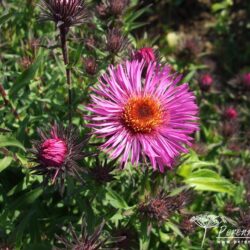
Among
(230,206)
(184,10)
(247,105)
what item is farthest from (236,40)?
(230,206)

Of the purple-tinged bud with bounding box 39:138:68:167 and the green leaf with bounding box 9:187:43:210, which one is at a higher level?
the purple-tinged bud with bounding box 39:138:68:167

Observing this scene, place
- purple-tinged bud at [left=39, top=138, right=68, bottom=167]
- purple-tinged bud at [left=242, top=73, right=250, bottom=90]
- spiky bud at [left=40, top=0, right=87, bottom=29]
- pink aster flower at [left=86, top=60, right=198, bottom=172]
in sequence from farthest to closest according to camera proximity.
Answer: purple-tinged bud at [left=242, top=73, right=250, bottom=90] → pink aster flower at [left=86, top=60, right=198, bottom=172] → spiky bud at [left=40, top=0, right=87, bottom=29] → purple-tinged bud at [left=39, top=138, right=68, bottom=167]

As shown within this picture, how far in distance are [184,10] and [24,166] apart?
3493 mm

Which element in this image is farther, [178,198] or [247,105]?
[247,105]

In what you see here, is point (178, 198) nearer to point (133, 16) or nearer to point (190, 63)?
point (133, 16)

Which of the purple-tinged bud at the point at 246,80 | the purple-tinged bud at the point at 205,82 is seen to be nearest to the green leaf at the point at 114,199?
the purple-tinged bud at the point at 205,82

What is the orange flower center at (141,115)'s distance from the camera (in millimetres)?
1912

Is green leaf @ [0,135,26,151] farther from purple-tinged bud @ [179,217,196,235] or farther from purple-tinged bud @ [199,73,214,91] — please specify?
purple-tinged bud @ [199,73,214,91]

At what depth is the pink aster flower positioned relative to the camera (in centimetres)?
177

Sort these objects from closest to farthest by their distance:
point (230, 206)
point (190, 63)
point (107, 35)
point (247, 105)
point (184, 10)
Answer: point (107, 35), point (230, 206), point (190, 63), point (247, 105), point (184, 10)

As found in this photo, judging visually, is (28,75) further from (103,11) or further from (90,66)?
(103,11)

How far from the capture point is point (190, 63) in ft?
10.3

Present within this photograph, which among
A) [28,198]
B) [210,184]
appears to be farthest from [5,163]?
[210,184]

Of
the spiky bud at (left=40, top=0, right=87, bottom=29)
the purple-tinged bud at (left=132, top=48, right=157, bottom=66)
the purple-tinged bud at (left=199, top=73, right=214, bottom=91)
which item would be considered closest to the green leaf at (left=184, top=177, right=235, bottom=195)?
the purple-tinged bud at (left=132, top=48, right=157, bottom=66)
